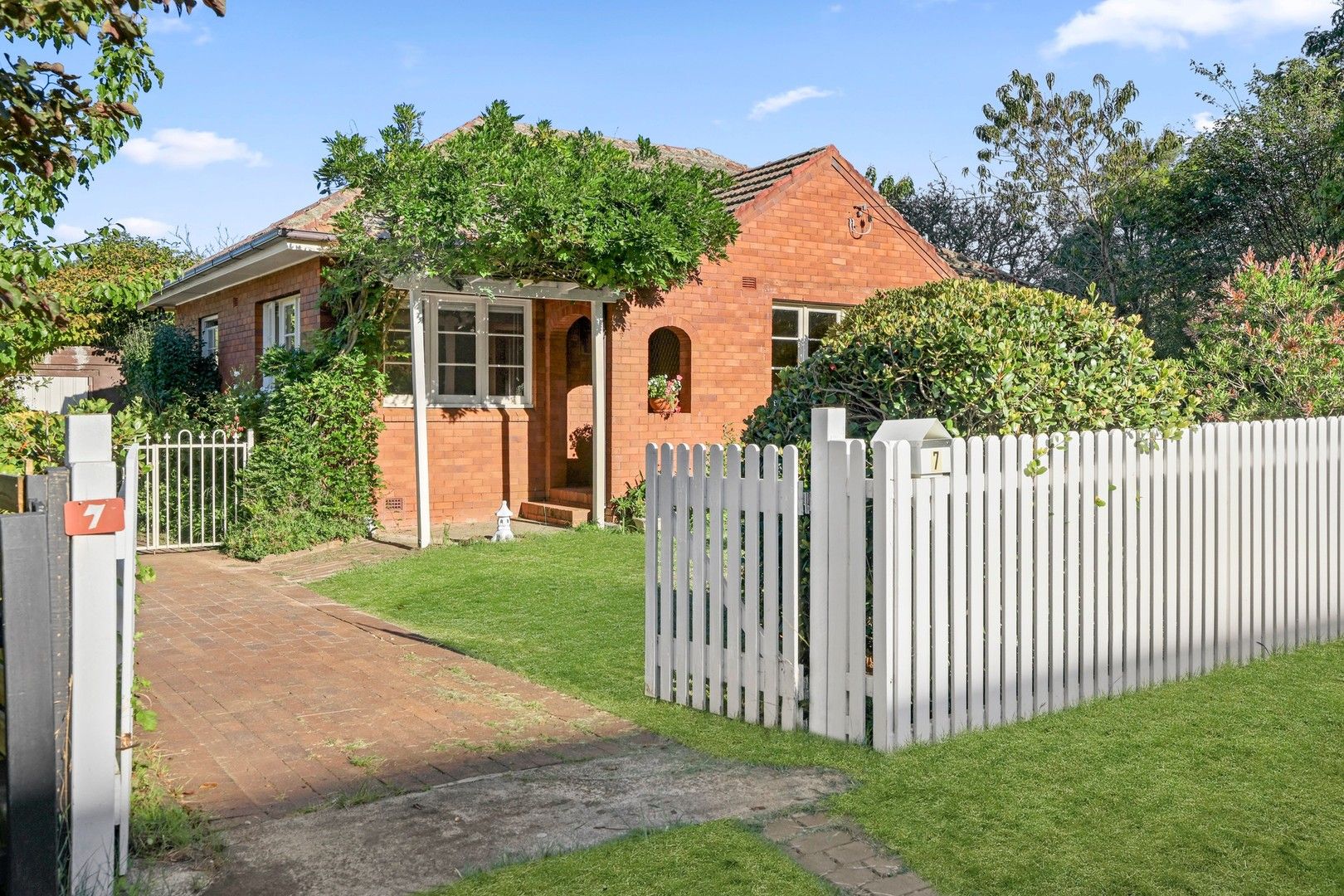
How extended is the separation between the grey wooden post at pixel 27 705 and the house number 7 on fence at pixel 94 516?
0.20 meters

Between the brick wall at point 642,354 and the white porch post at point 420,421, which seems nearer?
the white porch post at point 420,421

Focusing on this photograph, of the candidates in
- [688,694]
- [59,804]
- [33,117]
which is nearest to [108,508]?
[59,804]

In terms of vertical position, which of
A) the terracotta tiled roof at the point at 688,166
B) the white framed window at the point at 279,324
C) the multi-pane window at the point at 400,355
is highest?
the terracotta tiled roof at the point at 688,166

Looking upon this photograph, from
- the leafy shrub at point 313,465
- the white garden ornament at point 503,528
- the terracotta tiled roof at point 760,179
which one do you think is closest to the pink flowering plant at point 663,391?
the terracotta tiled roof at point 760,179

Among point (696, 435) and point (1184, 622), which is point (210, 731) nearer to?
point (1184, 622)

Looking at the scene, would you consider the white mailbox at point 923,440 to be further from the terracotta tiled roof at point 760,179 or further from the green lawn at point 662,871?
the terracotta tiled roof at point 760,179

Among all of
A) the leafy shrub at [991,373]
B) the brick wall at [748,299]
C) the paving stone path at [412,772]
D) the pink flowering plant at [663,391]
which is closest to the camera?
the paving stone path at [412,772]

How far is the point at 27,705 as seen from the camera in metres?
3.03

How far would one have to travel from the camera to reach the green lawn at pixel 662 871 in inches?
144

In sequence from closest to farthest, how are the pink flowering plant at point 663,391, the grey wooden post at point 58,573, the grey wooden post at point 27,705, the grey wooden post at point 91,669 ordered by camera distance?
1. the grey wooden post at point 27,705
2. the grey wooden post at point 58,573
3. the grey wooden post at point 91,669
4. the pink flowering plant at point 663,391

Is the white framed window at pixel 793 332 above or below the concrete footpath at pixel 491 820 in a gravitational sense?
above

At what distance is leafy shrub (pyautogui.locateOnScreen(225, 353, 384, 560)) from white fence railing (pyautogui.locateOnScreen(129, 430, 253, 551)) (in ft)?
1.11

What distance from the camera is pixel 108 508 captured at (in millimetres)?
3340

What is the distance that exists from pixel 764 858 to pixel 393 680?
11.7ft
